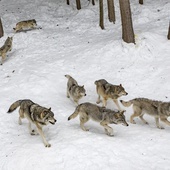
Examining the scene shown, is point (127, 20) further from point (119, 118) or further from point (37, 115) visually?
point (37, 115)

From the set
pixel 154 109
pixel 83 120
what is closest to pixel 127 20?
pixel 154 109

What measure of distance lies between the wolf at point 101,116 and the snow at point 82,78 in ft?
1.38

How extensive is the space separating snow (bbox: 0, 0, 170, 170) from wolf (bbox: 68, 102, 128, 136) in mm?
421

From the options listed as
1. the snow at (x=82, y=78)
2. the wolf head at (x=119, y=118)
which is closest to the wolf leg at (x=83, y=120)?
the snow at (x=82, y=78)

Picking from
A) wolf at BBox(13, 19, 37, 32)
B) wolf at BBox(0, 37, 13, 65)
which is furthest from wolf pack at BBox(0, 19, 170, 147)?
wolf at BBox(13, 19, 37, 32)

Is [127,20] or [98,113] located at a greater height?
[127,20]

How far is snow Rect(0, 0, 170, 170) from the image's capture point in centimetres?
841

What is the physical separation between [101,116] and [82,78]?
4797 millimetres

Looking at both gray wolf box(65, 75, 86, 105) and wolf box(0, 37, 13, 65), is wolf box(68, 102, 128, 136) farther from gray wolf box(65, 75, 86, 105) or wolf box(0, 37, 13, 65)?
wolf box(0, 37, 13, 65)

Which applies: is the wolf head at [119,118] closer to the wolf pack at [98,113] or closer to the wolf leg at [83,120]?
the wolf pack at [98,113]

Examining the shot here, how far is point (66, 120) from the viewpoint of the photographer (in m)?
10.7

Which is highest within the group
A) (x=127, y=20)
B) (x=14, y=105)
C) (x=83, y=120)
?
(x=127, y=20)

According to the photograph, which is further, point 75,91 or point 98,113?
point 75,91

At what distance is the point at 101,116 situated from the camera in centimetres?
972
